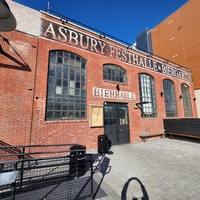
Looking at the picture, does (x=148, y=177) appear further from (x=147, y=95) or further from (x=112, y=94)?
(x=147, y=95)

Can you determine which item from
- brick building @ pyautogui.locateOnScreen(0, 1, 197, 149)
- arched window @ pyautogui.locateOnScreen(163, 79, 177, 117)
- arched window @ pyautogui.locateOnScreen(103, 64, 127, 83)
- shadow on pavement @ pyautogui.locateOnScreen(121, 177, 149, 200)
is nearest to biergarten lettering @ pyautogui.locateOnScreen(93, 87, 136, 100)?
brick building @ pyautogui.locateOnScreen(0, 1, 197, 149)

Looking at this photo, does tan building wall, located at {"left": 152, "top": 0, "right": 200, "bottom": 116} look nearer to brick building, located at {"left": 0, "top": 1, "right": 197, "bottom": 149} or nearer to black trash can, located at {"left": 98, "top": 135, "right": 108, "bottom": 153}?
brick building, located at {"left": 0, "top": 1, "right": 197, "bottom": 149}

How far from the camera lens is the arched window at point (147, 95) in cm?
1038

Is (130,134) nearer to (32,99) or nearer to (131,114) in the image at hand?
(131,114)

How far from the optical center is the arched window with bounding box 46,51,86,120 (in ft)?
21.8

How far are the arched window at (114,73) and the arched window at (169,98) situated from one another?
5569 millimetres

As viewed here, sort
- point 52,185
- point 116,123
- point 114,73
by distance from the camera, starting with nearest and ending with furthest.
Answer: point 52,185 → point 116,123 → point 114,73

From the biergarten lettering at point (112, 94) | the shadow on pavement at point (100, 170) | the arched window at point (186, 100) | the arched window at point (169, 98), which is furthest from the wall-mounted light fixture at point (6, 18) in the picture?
the arched window at point (186, 100)

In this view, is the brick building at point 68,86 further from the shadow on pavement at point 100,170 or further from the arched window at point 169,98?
the shadow on pavement at point 100,170

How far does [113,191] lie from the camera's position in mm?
3229

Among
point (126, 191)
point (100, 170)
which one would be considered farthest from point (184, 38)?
point (126, 191)

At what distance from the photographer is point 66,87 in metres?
7.13

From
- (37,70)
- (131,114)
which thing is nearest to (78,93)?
(37,70)

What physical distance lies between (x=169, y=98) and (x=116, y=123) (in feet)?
24.8
